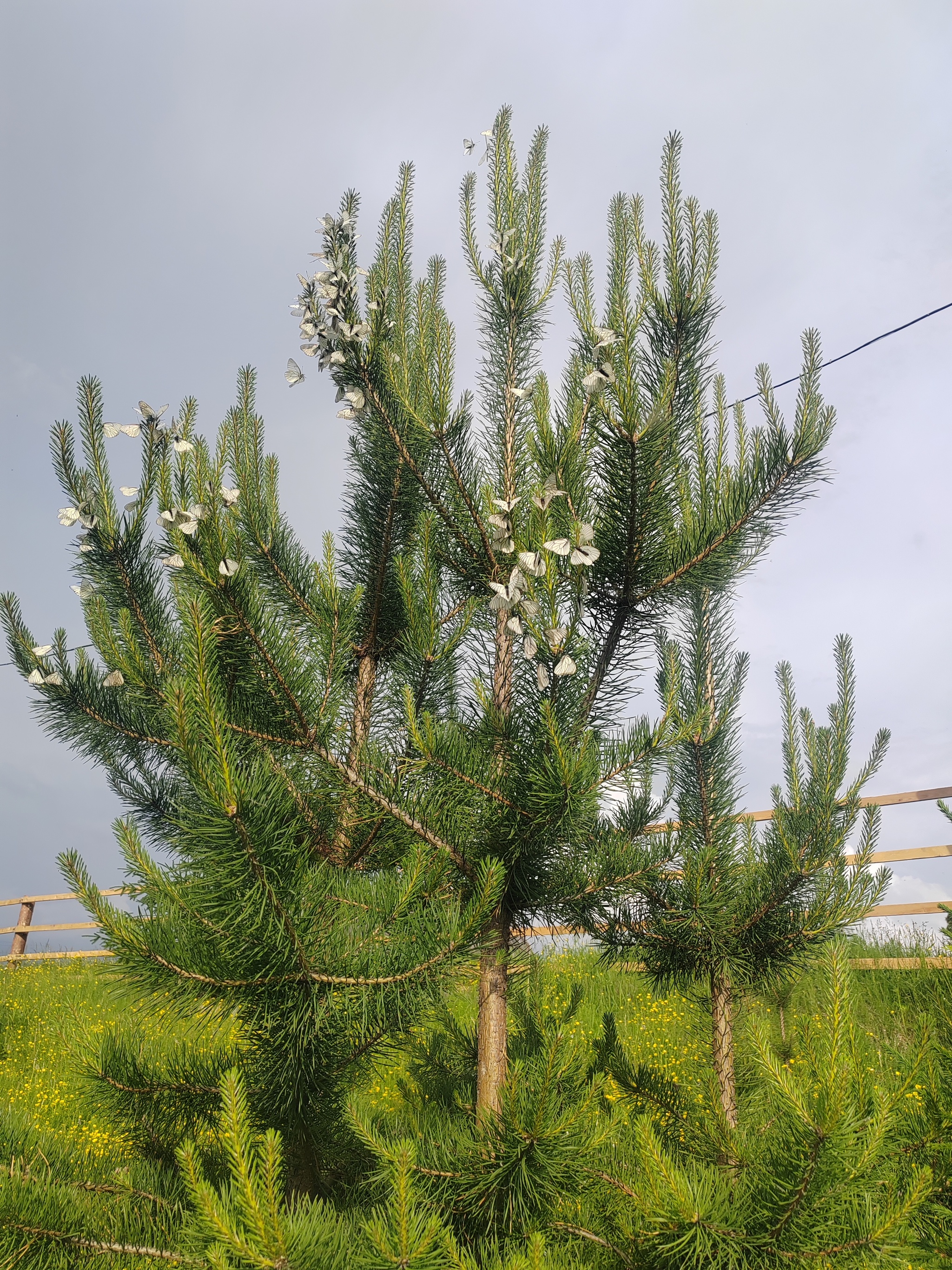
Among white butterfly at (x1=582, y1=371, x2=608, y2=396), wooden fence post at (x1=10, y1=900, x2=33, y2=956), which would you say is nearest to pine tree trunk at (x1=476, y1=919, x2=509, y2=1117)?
white butterfly at (x1=582, y1=371, x2=608, y2=396)

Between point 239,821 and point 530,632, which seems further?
point 530,632

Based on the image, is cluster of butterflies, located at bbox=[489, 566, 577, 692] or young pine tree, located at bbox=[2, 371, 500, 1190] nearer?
young pine tree, located at bbox=[2, 371, 500, 1190]

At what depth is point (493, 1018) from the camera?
2748 millimetres

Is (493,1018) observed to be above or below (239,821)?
below

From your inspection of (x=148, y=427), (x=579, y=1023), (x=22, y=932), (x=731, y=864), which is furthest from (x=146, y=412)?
(x=22, y=932)

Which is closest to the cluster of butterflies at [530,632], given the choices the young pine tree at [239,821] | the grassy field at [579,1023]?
the young pine tree at [239,821]

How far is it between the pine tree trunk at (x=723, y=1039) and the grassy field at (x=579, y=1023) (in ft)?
0.31

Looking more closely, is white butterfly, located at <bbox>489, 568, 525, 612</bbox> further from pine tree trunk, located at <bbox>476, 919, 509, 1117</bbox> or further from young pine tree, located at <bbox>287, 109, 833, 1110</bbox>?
pine tree trunk, located at <bbox>476, 919, 509, 1117</bbox>

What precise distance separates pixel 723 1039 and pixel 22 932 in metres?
13.7

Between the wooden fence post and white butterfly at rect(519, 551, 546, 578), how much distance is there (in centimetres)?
1418

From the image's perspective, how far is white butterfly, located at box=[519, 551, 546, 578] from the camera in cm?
245

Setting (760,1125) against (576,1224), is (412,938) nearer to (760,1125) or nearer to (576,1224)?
(576,1224)

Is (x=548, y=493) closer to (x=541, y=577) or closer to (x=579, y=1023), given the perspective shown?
(x=541, y=577)

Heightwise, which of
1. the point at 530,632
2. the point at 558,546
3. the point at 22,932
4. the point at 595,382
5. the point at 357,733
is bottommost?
the point at 22,932
